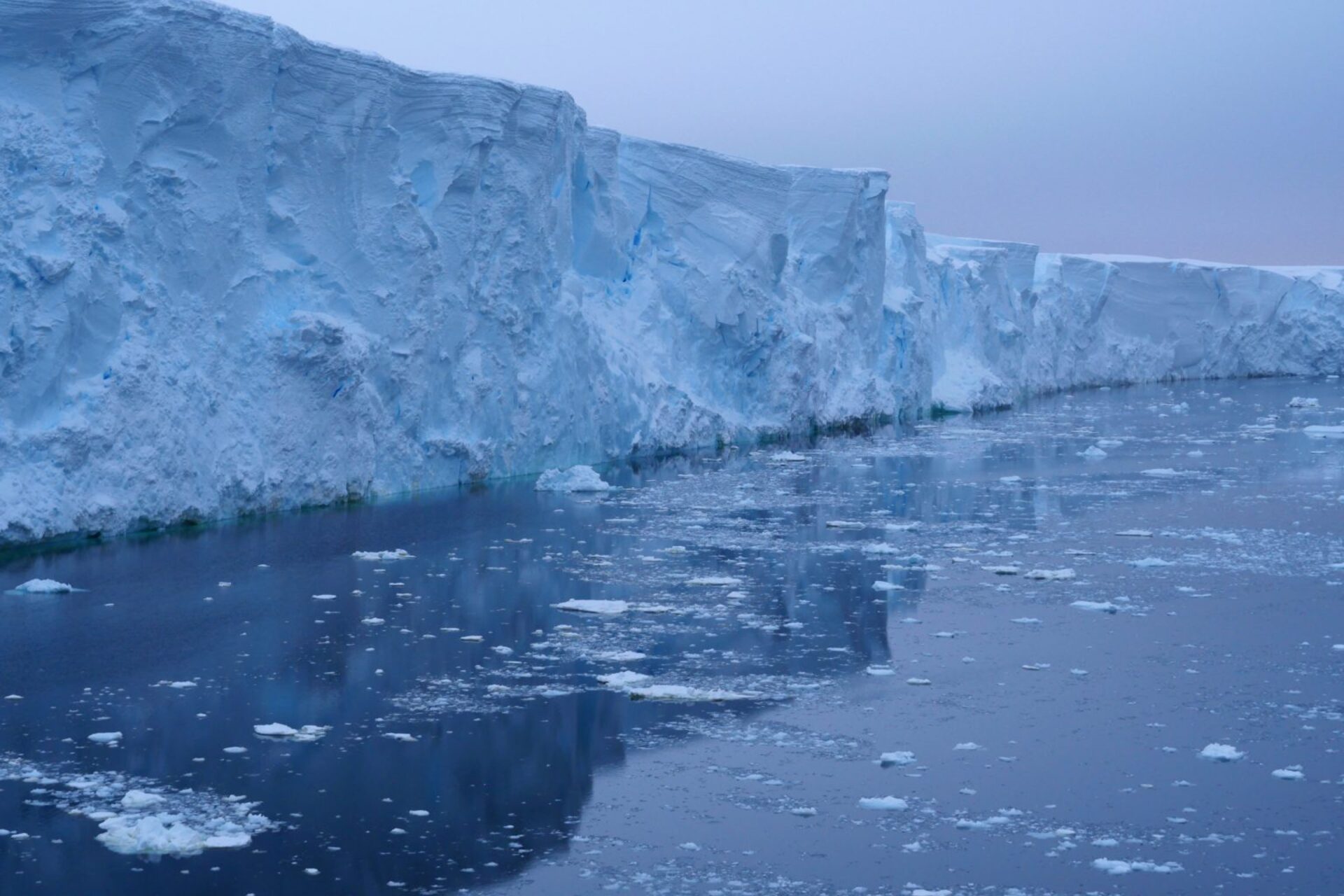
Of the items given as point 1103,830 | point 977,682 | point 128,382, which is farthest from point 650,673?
point 128,382

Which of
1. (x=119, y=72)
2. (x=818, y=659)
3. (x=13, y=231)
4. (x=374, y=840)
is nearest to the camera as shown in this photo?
(x=374, y=840)

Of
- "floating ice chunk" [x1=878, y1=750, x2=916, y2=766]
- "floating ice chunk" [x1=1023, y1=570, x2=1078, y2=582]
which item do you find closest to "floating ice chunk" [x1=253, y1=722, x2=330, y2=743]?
"floating ice chunk" [x1=878, y1=750, x2=916, y2=766]

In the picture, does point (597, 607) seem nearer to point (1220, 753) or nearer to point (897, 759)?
point (897, 759)

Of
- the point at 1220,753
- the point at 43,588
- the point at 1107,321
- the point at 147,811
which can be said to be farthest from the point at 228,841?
the point at 1107,321

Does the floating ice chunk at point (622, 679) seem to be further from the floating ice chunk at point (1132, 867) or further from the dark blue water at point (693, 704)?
the floating ice chunk at point (1132, 867)

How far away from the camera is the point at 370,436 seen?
487 inches

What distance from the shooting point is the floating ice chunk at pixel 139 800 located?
4.47 meters

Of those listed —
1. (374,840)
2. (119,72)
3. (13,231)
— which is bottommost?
(374,840)

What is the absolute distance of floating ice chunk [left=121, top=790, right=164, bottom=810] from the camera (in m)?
4.47

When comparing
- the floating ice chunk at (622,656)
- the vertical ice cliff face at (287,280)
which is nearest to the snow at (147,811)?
the floating ice chunk at (622,656)

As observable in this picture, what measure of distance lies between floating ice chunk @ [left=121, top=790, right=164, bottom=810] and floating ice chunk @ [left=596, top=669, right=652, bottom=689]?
2069 mm

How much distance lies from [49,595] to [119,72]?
14.0 ft

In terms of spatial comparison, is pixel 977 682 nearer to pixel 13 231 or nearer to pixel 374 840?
pixel 374 840

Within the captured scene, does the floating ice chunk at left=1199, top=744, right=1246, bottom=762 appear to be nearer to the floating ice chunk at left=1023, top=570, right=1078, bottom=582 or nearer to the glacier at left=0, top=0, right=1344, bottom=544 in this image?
the floating ice chunk at left=1023, top=570, right=1078, bottom=582
